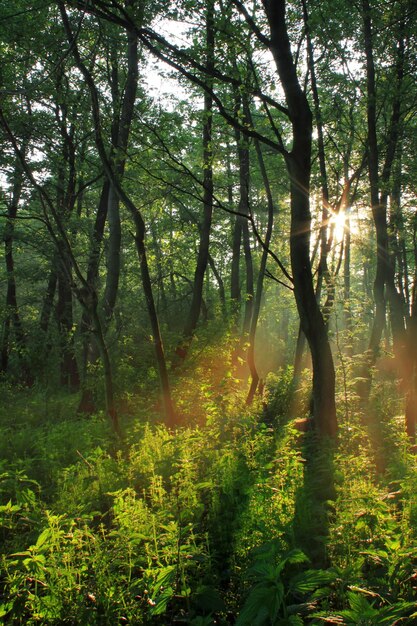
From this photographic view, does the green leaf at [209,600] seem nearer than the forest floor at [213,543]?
No

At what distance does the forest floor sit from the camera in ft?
9.18

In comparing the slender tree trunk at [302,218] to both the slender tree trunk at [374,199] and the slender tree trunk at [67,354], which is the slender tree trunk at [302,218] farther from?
the slender tree trunk at [67,354]

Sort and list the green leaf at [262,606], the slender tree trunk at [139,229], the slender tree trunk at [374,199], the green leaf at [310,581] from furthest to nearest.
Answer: the slender tree trunk at [374,199] → the slender tree trunk at [139,229] → the green leaf at [310,581] → the green leaf at [262,606]

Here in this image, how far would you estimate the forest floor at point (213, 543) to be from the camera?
2.80 meters

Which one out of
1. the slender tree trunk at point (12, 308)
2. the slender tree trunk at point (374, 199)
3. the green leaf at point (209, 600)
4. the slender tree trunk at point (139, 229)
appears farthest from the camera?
the slender tree trunk at point (12, 308)

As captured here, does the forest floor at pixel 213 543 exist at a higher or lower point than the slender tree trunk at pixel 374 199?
lower

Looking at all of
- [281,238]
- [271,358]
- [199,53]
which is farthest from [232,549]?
[271,358]

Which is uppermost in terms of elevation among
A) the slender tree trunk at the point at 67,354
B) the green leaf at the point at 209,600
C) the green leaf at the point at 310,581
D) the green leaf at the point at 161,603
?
the slender tree trunk at the point at 67,354

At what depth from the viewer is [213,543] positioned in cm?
374

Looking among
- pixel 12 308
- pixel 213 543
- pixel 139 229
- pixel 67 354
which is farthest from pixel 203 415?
pixel 67 354

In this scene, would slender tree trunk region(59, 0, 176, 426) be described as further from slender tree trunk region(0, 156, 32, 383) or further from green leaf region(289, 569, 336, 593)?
slender tree trunk region(0, 156, 32, 383)

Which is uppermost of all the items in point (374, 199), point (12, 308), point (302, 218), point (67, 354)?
point (374, 199)

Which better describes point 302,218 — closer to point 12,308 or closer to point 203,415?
point 203,415

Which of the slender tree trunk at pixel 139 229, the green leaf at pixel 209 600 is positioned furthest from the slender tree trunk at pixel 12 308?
the green leaf at pixel 209 600
